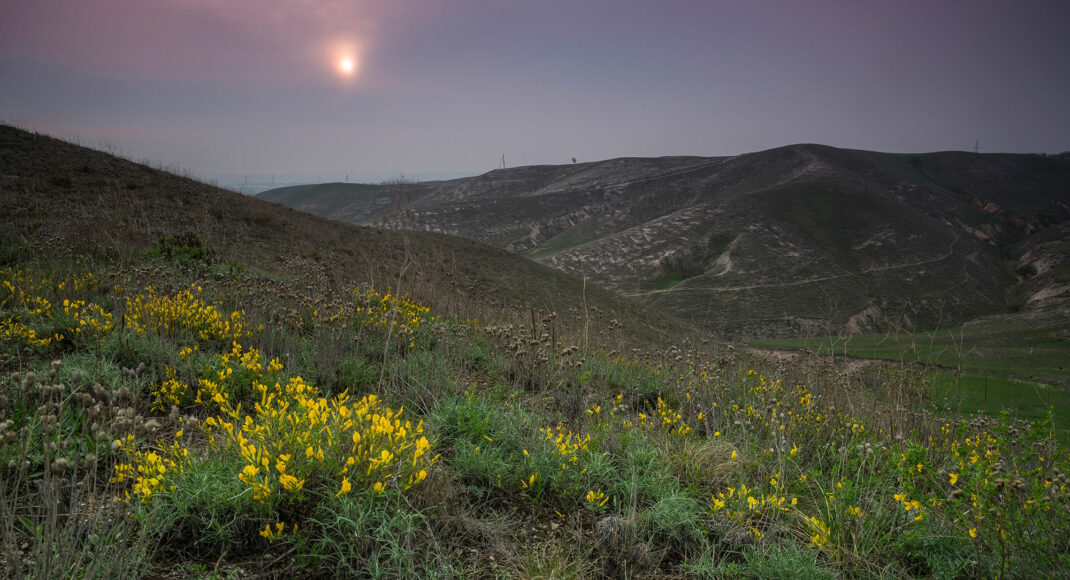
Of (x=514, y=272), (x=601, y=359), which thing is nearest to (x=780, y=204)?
(x=514, y=272)

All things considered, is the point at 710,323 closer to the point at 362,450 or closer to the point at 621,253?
the point at 621,253

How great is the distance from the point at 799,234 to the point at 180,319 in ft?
183

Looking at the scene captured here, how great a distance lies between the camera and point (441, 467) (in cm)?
280

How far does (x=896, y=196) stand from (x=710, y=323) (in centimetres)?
6115

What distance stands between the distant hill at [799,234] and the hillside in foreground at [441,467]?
1.90 m

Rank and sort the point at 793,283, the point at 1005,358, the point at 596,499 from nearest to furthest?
the point at 596,499, the point at 1005,358, the point at 793,283

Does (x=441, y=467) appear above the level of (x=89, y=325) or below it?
below

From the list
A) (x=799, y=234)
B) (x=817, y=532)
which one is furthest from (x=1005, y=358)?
(x=817, y=532)

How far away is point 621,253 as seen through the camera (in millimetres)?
49625

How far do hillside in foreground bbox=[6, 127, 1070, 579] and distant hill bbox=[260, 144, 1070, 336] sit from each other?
1.90 metres

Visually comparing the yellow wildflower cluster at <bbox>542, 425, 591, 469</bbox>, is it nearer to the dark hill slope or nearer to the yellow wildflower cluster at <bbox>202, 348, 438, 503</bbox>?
the yellow wildflower cluster at <bbox>202, 348, 438, 503</bbox>

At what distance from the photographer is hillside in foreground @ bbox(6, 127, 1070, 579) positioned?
2023 millimetres

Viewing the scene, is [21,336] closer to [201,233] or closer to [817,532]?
[817,532]

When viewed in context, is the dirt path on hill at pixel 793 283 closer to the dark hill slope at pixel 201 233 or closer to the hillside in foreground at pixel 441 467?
the dark hill slope at pixel 201 233
